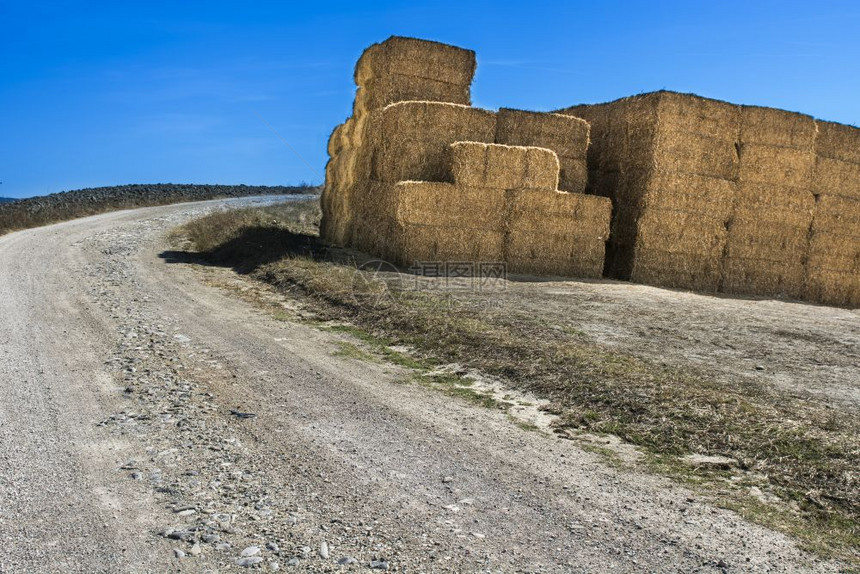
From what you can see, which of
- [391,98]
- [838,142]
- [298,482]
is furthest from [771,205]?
[298,482]

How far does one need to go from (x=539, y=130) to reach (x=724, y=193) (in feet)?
16.4

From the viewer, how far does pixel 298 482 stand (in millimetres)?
5145

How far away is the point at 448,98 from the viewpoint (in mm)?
18297

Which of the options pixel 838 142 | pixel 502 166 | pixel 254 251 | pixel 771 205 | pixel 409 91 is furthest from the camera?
pixel 838 142

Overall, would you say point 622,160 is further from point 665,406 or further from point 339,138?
point 665,406

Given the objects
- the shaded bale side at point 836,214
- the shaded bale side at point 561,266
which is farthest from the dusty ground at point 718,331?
the shaded bale side at point 836,214

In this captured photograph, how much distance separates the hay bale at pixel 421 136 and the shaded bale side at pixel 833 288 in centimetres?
1010

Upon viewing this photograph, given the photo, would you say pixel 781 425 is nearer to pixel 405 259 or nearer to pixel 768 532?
pixel 768 532

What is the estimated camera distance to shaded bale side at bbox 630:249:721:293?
17.5 metres

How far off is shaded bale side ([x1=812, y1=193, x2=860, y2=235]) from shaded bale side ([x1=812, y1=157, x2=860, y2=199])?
17cm

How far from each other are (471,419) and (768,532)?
301cm

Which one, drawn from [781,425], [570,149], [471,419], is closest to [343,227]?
[570,149]

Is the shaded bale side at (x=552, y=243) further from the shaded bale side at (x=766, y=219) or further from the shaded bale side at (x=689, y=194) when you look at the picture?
the shaded bale side at (x=766, y=219)

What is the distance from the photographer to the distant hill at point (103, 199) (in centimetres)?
2784
